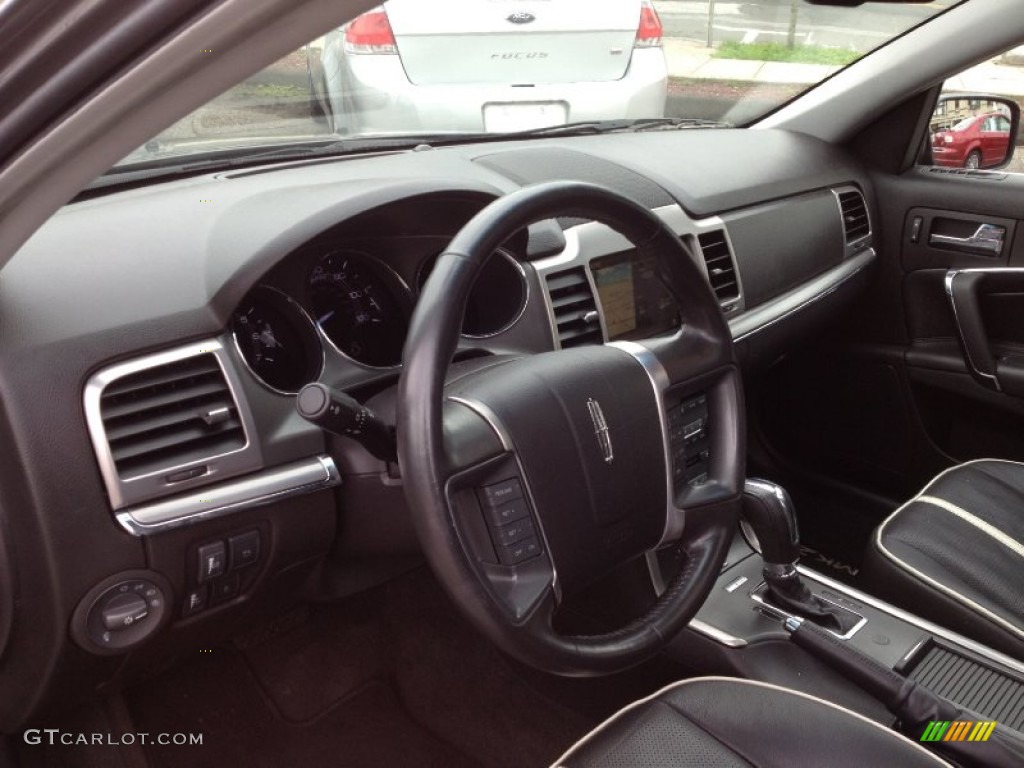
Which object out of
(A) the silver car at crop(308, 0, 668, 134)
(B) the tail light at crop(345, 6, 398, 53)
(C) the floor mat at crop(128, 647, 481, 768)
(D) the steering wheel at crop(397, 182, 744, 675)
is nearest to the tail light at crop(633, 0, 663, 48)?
(A) the silver car at crop(308, 0, 668, 134)

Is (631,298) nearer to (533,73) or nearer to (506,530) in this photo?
(506,530)

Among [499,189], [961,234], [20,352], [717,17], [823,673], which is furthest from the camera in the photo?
[717,17]

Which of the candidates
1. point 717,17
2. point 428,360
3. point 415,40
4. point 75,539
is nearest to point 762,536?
point 428,360

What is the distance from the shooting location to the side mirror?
2.95m

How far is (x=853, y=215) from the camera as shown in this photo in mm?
2924

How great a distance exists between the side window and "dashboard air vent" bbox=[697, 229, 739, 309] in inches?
36.9

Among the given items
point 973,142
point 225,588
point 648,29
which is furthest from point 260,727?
point 648,29

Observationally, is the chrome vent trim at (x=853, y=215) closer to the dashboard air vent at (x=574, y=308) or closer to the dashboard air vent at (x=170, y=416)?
the dashboard air vent at (x=574, y=308)

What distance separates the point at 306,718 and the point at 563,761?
3.11ft

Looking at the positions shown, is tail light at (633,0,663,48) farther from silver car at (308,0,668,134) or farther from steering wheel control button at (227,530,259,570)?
steering wheel control button at (227,530,259,570)

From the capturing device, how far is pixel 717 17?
5164 mm

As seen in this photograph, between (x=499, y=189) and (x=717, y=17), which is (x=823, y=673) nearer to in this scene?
(x=499, y=189)

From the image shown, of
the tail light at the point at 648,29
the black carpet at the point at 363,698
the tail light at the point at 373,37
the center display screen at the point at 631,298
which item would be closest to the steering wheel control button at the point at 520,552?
the center display screen at the point at 631,298

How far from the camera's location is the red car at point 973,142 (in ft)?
9.70
